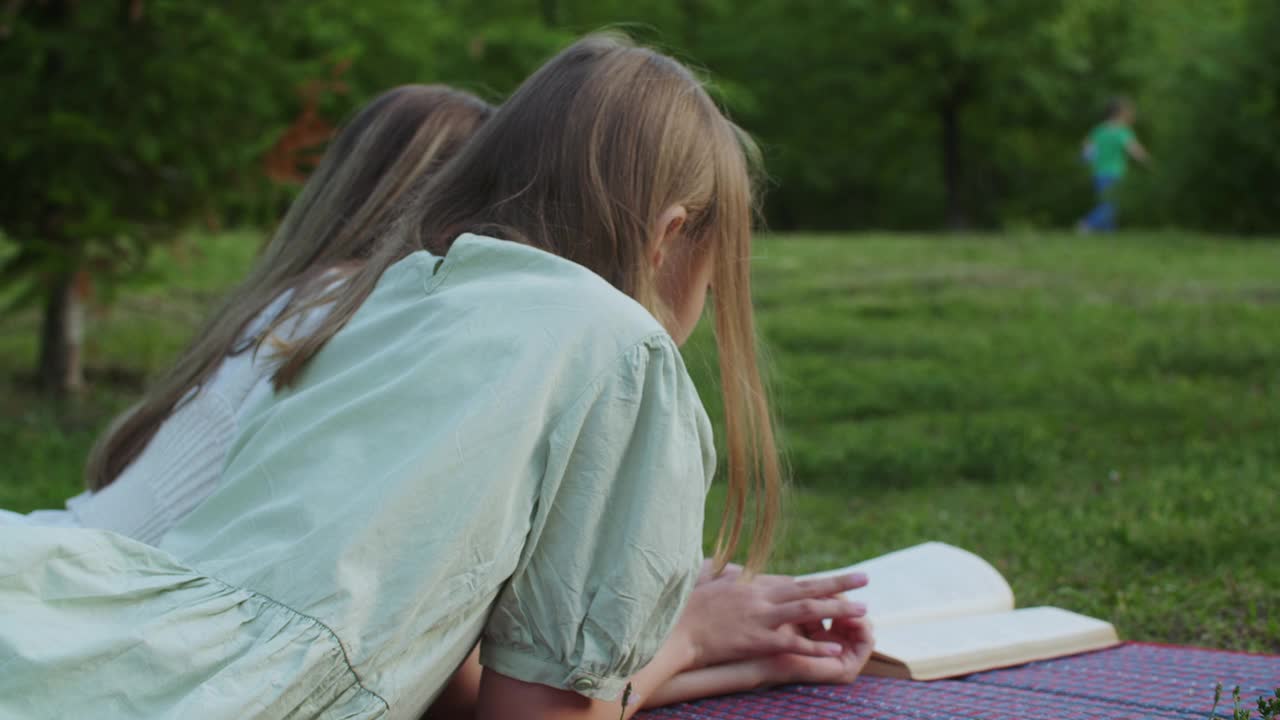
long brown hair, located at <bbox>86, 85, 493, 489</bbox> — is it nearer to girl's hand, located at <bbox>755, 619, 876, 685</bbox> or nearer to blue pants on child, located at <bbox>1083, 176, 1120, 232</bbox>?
girl's hand, located at <bbox>755, 619, 876, 685</bbox>

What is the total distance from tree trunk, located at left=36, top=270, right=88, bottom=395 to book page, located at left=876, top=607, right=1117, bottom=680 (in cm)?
497

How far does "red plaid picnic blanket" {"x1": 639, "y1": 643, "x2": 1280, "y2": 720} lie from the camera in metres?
2.38

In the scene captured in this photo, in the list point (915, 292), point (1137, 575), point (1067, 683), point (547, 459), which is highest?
point (547, 459)

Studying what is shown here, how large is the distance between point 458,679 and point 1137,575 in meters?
2.19

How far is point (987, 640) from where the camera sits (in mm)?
2770

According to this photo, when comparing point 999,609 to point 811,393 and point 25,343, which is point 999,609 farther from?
point 25,343

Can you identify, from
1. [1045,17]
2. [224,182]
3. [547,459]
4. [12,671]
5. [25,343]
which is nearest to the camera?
[12,671]

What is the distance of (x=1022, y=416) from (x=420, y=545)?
4.23 metres

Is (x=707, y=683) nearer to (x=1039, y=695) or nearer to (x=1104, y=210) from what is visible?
(x=1039, y=695)

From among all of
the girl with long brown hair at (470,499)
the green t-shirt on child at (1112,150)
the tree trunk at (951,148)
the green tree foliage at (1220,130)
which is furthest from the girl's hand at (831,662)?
the tree trunk at (951,148)

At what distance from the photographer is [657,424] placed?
6.05 feet

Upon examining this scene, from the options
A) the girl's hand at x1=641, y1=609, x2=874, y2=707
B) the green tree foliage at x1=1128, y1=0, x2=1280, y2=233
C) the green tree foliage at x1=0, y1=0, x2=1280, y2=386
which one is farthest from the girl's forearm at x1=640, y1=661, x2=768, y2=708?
the green tree foliage at x1=1128, y1=0, x2=1280, y2=233

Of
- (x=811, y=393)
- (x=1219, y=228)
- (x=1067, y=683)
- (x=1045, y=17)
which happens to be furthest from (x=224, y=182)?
(x=1045, y=17)

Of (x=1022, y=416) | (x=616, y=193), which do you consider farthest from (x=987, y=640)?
(x=1022, y=416)
